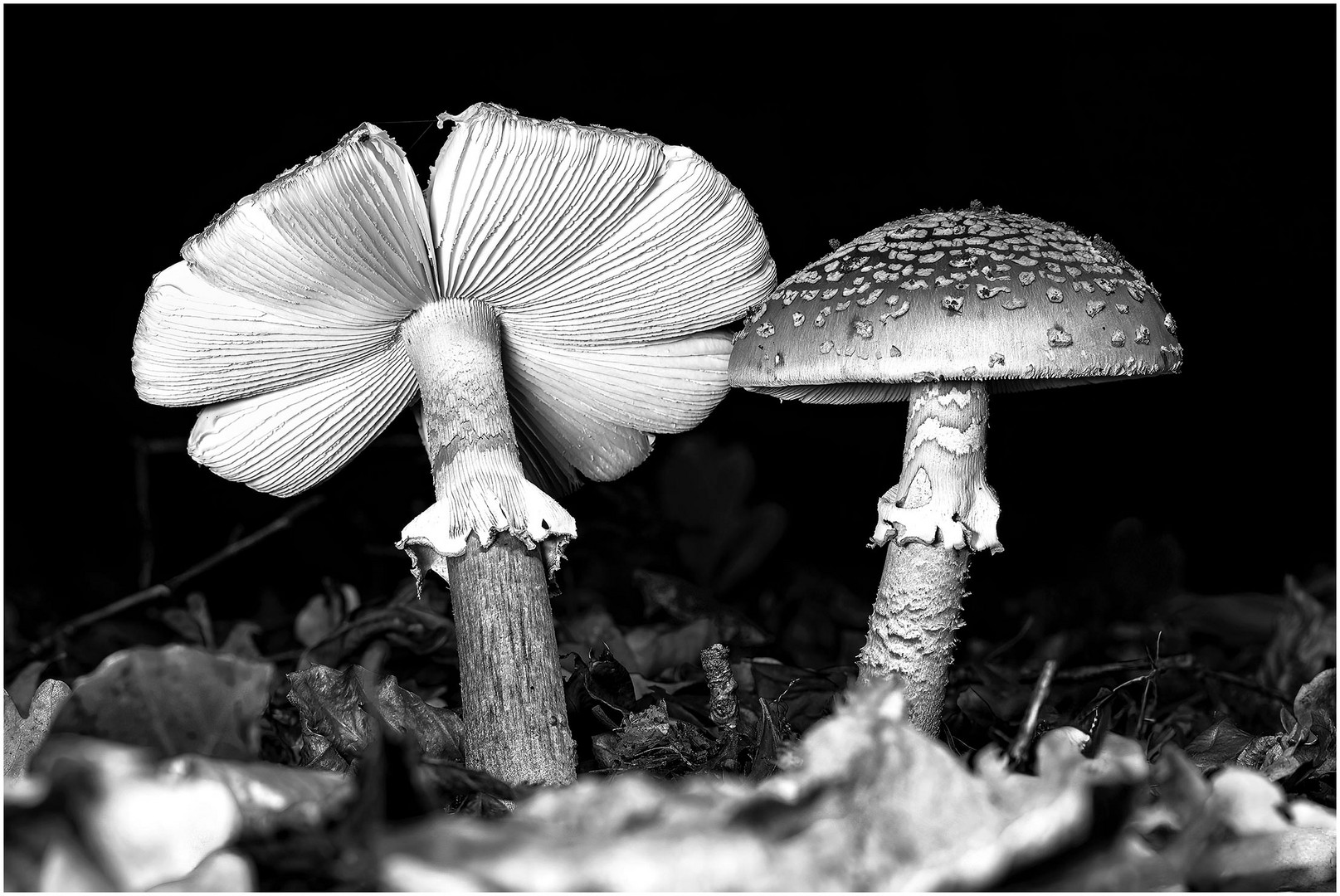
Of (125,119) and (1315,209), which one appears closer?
(125,119)

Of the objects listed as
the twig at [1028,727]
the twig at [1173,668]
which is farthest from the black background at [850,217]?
the twig at [1028,727]

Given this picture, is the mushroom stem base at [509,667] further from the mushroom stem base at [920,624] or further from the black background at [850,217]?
the black background at [850,217]

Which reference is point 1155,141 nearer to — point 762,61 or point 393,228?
point 762,61

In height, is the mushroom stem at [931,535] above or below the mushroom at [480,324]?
below

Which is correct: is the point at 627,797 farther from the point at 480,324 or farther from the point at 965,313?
the point at 480,324

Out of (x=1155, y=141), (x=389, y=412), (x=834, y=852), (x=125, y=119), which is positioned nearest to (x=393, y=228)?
(x=389, y=412)

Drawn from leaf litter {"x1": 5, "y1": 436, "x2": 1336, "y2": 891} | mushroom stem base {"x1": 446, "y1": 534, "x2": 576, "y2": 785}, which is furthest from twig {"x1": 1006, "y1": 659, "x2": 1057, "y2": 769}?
mushroom stem base {"x1": 446, "y1": 534, "x2": 576, "y2": 785}
